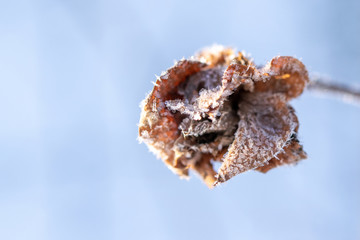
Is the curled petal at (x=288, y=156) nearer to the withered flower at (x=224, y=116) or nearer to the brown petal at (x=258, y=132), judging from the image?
the withered flower at (x=224, y=116)

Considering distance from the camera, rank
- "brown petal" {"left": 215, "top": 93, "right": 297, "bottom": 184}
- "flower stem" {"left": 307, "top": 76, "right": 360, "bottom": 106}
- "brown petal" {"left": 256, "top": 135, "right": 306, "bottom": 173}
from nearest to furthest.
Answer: "brown petal" {"left": 215, "top": 93, "right": 297, "bottom": 184}, "brown petal" {"left": 256, "top": 135, "right": 306, "bottom": 173}, "flower stem" {"left": 307, "top": 76, "right": 360, "bottom": 106}

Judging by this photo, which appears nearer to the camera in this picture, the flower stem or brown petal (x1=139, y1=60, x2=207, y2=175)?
brown petal (x1=139, y1=60, x2=207, y2=175)

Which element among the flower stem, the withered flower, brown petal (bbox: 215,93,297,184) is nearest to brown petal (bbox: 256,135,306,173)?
the withered flower

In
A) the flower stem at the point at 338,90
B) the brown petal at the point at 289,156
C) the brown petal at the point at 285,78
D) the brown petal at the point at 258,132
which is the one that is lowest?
the brown petal at the point at 289,156

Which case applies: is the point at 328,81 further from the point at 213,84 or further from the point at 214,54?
the point at 213,84

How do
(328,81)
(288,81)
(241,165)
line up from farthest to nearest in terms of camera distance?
(328,81)
(288,81)
(241,165)


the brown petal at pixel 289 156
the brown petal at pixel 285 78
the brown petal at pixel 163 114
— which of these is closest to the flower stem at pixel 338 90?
the brown petal at pixel 285 78

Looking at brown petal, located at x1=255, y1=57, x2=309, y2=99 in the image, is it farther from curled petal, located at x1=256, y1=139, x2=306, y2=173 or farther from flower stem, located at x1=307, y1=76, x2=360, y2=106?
flower stem, located at x1=307, y1=76, x2=360, y2=106

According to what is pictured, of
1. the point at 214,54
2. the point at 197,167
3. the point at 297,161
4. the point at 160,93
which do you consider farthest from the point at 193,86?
the point at 297,161

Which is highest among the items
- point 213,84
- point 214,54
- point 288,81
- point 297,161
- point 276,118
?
point 214,54
